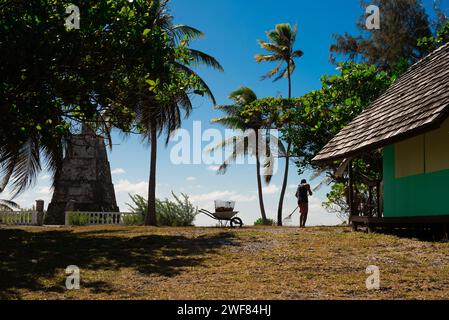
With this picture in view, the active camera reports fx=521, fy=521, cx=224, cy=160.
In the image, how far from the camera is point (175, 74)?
17.3 meters

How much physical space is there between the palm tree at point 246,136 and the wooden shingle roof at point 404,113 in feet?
68.3

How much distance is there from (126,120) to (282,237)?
23.8ft

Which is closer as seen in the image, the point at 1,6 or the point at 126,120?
the point at 1,6

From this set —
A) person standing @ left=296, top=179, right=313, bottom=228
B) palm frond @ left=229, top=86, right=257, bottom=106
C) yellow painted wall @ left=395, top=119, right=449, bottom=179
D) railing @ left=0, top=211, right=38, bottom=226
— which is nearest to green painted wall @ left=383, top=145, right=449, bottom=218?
yellow painted wall @ left=395, top=119, right=449, bottom=179

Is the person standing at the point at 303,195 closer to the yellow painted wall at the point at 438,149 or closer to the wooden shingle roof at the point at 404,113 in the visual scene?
the wooden shingle roof at the point at 404,113

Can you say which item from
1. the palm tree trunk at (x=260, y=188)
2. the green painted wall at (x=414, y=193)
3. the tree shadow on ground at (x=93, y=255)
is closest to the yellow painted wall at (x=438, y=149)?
the green painted wall at (x=414, y=193)

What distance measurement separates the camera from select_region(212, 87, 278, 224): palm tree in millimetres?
39966

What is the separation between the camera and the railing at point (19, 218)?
30.1m

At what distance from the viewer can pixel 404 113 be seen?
1460 cm

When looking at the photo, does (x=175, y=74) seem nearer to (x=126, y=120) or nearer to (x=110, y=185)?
(x=126, y=120)

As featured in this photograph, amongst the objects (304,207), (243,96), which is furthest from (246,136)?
(304,207)

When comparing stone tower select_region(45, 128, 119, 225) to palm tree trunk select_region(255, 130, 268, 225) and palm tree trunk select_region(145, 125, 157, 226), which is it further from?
palm tree trunk select_region(255, 130, 268, 225)
